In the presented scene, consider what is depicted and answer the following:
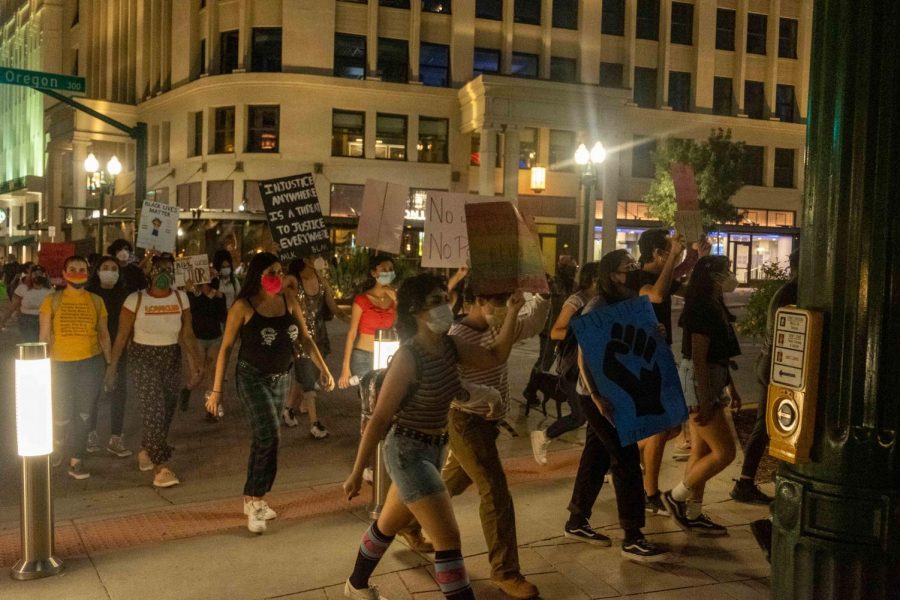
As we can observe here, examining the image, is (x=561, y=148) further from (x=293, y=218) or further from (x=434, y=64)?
(x=293, y=218)

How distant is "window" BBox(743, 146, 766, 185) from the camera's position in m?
41.3

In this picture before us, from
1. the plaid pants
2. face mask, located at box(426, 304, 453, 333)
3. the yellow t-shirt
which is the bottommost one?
the plaid pants

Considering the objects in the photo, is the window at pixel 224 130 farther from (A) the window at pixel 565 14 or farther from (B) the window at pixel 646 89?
(B) the window at pixel 646 89

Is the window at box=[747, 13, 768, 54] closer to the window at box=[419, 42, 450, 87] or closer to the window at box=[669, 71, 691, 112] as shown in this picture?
the window at box=[669, 71, 691, 112]

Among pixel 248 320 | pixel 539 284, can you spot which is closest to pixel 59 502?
pixel 248 320

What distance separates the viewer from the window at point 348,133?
3541 cm

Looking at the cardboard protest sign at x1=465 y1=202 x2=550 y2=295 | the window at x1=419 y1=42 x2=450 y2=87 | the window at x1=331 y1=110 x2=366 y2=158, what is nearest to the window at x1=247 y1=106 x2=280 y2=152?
the window at x1=331 y1=110 x2=366 y2=158

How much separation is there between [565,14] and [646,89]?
5.28 m

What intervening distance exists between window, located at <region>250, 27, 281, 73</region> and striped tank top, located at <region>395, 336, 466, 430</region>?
33.1 meters

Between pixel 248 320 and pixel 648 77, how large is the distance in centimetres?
3721

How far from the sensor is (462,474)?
534cm

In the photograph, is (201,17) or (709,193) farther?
(201,17)

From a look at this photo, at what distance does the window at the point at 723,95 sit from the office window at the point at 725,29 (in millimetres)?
1533

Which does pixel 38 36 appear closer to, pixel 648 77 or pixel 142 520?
pixel 648 77
